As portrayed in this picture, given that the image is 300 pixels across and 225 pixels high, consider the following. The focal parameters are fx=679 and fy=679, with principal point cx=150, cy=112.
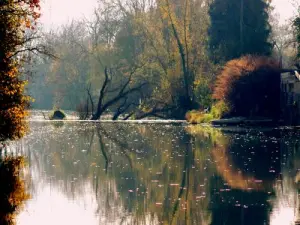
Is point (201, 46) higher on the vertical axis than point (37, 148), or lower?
higher

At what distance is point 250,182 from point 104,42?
7644cm

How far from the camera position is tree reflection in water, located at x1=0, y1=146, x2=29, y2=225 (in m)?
13.1

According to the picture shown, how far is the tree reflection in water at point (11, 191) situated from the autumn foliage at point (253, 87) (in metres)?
28.6

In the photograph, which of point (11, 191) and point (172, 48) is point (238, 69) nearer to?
point (172, 48)

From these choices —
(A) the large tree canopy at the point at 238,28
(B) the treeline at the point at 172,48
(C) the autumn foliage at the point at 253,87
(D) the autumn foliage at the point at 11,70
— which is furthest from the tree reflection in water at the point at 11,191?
(A) the large tree canopy at the point at 238,28

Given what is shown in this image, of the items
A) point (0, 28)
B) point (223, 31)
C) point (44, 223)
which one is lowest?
point (44, 223)

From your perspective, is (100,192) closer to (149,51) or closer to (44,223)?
(44,223)

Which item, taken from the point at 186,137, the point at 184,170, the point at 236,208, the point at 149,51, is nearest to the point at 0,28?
the point at 184,170

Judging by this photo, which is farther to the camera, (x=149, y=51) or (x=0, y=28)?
(x=149, y=51)

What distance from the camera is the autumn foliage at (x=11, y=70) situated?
22062 millimetres

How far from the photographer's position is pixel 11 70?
22.6m

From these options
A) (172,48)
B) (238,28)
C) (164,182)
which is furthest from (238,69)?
(164,182)

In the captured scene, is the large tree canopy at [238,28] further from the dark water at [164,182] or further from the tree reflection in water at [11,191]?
the tree reflection in water at [11,191]

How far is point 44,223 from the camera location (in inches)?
492
